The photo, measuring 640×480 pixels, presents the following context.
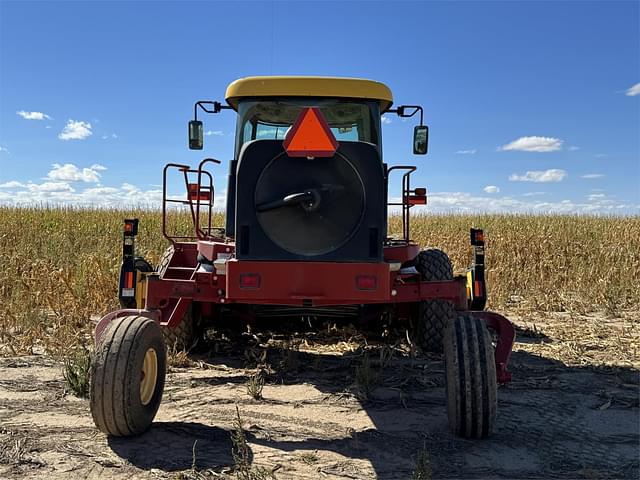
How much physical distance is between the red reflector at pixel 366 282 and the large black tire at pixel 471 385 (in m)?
0.57

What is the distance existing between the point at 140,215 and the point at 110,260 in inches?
379

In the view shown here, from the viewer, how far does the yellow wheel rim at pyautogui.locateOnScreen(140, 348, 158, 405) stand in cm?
340

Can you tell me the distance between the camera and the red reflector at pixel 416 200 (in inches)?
198

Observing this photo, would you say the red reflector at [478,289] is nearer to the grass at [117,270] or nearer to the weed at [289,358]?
the weed at [289,358]

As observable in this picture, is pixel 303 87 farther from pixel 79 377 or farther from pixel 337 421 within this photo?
pixel 79 377

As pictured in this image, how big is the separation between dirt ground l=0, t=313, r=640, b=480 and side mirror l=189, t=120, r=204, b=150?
1.96 meters

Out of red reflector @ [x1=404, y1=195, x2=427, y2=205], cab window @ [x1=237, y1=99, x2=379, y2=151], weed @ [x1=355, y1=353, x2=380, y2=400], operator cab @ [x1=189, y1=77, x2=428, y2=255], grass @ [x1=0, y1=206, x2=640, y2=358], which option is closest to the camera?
operator cab @ [x1=189, y1=77, x2=428, y2=255]

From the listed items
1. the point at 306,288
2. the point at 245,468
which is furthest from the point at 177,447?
the point at 306,288

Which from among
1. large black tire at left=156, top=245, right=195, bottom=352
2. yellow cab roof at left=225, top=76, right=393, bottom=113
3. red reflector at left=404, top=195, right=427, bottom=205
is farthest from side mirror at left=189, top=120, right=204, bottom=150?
red reflector at left=404, top=195, right=427, bottom=205

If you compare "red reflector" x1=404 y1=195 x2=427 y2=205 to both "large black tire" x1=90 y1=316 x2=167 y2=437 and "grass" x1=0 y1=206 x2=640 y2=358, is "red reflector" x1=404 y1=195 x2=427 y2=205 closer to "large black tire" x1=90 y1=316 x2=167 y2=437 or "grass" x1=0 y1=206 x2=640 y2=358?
"large black tire" x1=90 y1=316 x2=167 y2=437

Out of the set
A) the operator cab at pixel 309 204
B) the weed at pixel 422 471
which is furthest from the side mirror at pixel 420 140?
the weed at pixel 422 471

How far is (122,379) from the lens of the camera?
3.14 metres

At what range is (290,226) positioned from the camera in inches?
140

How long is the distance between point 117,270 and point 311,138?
5212mm
